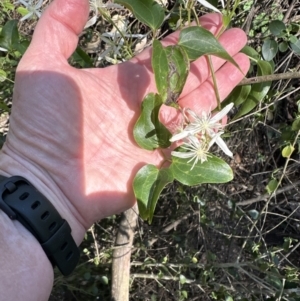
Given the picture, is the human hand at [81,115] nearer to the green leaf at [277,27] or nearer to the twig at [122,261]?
the green leaf at [277,27]

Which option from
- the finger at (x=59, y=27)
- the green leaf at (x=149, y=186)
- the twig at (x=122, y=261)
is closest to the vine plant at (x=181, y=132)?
the green leaf at (x=149, y=186)

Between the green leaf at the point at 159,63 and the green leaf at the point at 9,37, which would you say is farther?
the green leaf at the point at 9,37

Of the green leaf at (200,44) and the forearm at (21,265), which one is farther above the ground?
the green leaf at (200,44)

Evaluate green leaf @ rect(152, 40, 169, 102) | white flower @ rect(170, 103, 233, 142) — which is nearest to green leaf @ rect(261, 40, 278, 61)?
white flower @ rect(170, 103, 233, 142)

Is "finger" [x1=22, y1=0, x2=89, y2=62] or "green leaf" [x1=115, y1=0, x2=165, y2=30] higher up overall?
"green leaf" [x1=115, y1=0, x2=165, y2=30]

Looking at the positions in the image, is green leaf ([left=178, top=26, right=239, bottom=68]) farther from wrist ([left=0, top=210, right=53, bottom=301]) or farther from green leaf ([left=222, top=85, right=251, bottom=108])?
wrist ([left=0, top=210, right=53, bottom=301])

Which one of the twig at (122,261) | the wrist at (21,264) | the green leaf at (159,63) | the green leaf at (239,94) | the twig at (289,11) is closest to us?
the green leaf at (159,63)

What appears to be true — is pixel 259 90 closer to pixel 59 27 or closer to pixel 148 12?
pixel 148 12
